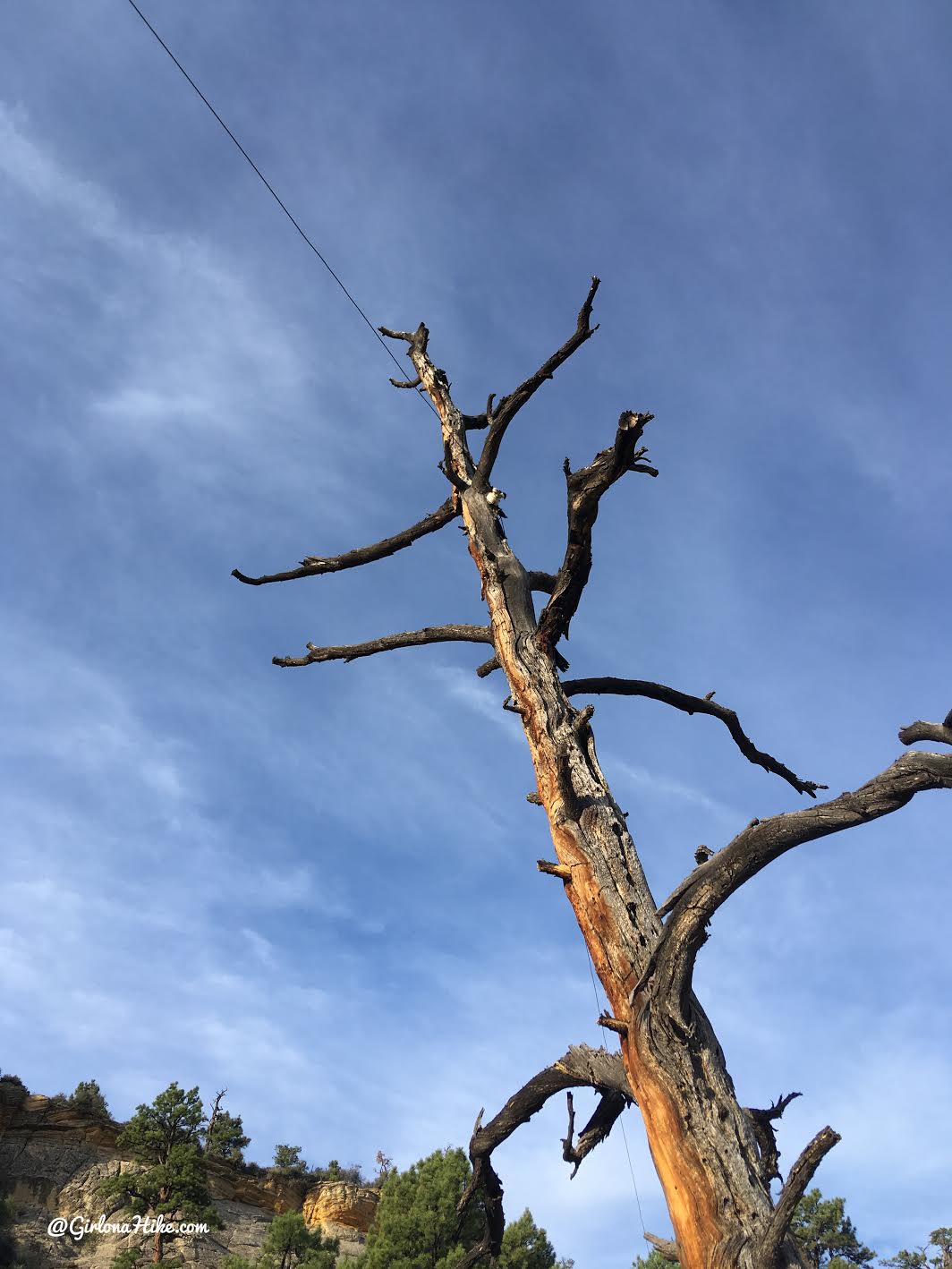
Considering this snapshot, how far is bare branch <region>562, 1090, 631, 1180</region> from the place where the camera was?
4496 millimetres

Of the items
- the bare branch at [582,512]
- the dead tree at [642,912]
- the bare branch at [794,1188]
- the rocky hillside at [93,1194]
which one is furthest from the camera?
the rocky hillside at [93,1194]

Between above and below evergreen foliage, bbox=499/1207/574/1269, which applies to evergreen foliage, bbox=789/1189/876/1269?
above

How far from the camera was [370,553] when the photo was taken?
7.13m

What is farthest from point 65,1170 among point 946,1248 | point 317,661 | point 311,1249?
point 317,661

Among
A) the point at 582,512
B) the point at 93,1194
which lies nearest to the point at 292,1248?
the point at 93,1194

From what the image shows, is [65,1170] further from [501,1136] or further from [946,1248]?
[501,1136]

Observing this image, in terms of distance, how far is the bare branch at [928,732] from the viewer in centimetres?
324

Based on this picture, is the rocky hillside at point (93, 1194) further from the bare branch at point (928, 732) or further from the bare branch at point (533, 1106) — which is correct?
the bare branch at point (928, 732)

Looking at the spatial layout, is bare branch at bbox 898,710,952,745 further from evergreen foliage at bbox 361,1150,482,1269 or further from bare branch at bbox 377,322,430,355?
evergreen foliage at bbox 361,1150,482,1269

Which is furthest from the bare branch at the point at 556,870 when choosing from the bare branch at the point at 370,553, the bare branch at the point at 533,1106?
the bare branch at the point at 370,553

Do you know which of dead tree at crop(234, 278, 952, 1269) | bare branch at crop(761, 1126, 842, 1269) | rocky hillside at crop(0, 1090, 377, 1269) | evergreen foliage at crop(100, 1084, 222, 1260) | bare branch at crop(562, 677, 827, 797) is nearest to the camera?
bare branch at crop(761, 1126, 842, 1269)

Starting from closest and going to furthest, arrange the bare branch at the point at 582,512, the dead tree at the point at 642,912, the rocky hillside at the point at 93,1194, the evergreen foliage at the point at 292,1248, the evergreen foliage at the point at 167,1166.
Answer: the dead tree at the point at 642,912, the bare branch at the point at 582,512, the evergreen foliage at the point at 292,1248, the evergreen foliage at the point at 167,1166, the rocky hillside at the point at 93,1194

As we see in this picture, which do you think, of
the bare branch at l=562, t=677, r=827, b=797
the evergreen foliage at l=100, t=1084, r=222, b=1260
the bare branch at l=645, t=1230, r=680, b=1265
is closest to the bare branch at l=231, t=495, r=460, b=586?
the bare branch at l=562, t=677, r=827, b=797

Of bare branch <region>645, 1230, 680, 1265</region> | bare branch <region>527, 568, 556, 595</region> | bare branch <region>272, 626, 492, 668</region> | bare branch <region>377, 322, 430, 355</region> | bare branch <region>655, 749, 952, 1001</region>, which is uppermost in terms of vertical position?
bare branch <region>377, 322, 430, 355</region>
